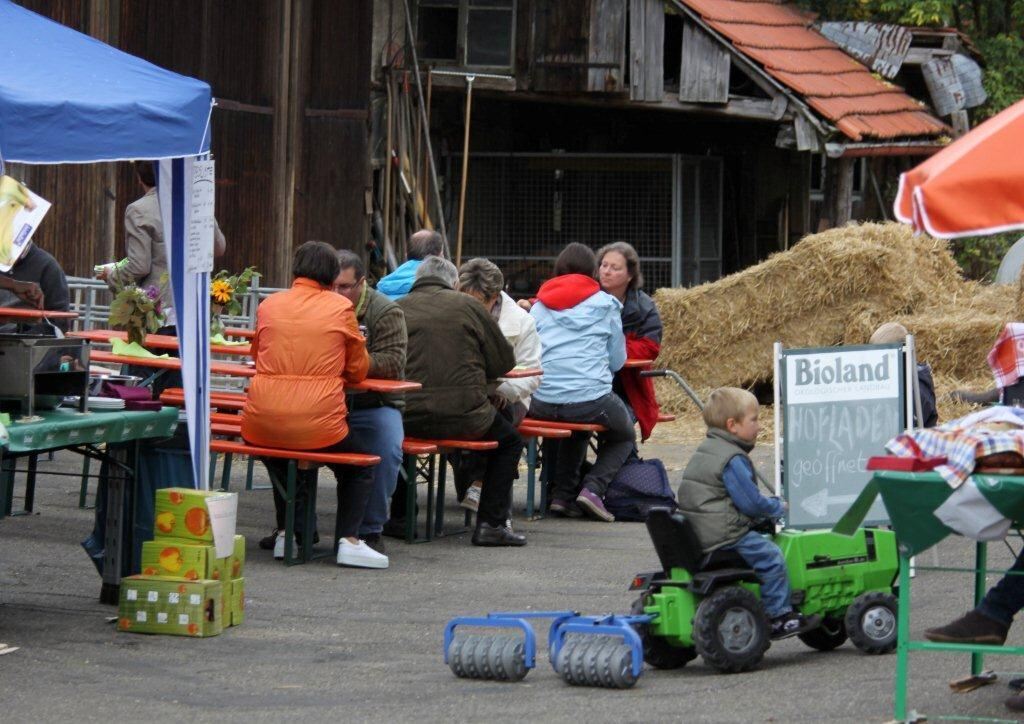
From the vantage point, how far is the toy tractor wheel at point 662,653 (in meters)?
7.03

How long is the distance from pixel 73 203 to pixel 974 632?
10.1m

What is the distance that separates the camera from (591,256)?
11.5 meters

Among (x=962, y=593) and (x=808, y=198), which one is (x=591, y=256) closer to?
(x=962, y=593)

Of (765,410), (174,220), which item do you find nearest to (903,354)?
(174,220)

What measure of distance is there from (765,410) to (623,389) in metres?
Result: 5.09

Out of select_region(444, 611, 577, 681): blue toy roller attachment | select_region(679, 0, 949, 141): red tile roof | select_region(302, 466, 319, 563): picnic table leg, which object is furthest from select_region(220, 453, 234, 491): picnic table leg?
select_region(679, 0, 949, 141): red tile roof

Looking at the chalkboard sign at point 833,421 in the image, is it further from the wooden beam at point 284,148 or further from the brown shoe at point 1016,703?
the wooden beam at point 284,148

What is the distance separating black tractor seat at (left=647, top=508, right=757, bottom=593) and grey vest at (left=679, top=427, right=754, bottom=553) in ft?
0.15

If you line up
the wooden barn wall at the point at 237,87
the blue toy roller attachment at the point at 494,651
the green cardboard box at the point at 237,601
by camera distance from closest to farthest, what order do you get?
the blue toy roller attachment at the point at 494,651 → the green cardboard box at the point at 237,601 → the wooden barn wall at the point at 237,87

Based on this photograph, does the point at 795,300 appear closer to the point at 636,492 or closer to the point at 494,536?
the point at 636,492

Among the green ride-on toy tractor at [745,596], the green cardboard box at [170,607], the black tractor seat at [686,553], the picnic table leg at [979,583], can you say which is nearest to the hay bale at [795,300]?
the green ride-on toy tractor at [745,596]

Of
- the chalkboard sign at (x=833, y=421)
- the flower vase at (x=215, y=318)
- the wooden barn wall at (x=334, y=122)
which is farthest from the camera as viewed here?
the wooden barn wall at (x=334, y=122)

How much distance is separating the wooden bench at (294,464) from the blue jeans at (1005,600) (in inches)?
145

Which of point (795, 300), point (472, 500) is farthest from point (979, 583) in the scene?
point (795, 300)
